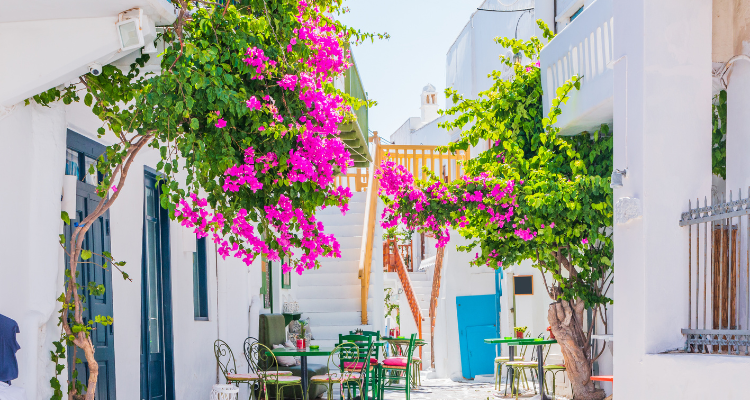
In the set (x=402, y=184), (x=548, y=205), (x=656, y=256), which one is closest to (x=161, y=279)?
(x=402, y=184)

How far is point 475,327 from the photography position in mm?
16000

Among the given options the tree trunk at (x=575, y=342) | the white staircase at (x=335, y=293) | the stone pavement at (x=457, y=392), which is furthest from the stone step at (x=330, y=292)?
the tree trunk at (x=575, y=342)

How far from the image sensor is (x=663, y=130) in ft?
17.5

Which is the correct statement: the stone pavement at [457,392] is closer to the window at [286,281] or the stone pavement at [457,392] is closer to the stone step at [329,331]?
the stone step at [329,331]

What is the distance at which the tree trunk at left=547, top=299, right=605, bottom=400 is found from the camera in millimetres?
9891

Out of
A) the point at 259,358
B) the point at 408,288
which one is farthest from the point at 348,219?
the point at 259,358

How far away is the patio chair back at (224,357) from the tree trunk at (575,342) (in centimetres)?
413

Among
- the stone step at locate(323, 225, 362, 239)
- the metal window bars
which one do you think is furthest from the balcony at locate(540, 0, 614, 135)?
the stone step at locate(323, 225, 362, 239)

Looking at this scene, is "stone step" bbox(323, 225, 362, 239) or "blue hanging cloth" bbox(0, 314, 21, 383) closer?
"blue hanging cloth" bbox(0, 314, 21, 383)

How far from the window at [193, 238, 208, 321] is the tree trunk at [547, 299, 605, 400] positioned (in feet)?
14.4

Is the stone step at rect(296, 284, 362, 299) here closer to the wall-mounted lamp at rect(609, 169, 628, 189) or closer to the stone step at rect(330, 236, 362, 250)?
the stone step at rect(330, 236, 362, 250)

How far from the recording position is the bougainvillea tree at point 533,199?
28.3 ft

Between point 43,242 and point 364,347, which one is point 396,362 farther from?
point 43,242

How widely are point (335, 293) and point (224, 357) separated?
427cm
